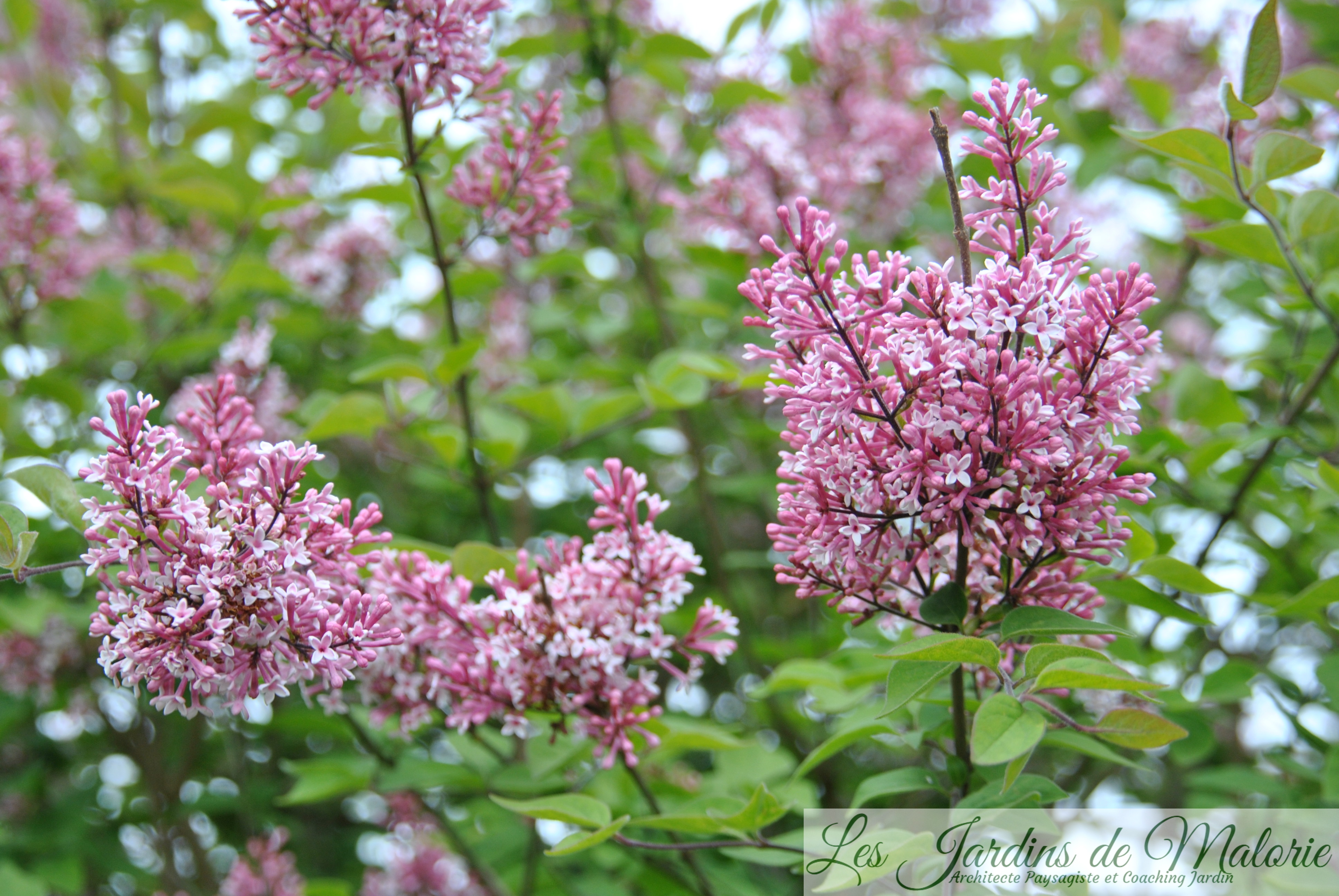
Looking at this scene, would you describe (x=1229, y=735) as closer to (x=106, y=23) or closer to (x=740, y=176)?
(x=740, y=176)

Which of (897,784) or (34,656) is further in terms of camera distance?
(34,656)

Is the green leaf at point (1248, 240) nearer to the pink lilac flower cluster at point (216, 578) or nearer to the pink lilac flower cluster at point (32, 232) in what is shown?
the pink lilac flower cluster at point (216, 578)

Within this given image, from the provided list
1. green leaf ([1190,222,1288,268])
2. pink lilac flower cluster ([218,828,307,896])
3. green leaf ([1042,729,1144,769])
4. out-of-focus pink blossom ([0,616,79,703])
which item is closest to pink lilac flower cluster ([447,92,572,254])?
green leaf ([1190,222,1288,268])

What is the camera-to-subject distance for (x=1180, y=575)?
1968 mm

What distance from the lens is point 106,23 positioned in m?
4.58

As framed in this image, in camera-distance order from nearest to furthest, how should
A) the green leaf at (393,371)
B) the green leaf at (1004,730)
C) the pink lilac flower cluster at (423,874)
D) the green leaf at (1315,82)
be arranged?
the green leaf at (1004,730)
the green leaf at (1315,82)
the green leaf at (393,371)
the pink lilac flower cluster at (423,874)

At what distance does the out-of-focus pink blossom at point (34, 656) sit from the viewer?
12.0 ft

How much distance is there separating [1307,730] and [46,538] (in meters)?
4.23

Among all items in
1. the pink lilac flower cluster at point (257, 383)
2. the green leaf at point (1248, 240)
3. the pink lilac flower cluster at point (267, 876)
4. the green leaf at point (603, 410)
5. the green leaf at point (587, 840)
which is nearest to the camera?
the green leaf at point (587, 840)

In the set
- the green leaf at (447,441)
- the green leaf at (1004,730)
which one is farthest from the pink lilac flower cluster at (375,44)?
the green leaf at (1004,730)

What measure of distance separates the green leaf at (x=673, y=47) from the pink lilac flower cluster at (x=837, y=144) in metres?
0.29

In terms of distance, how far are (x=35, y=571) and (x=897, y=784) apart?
166 centimetres

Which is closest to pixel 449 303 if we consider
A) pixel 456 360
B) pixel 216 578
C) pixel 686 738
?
pixel 456 360

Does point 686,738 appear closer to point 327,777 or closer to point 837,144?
point 327,777
